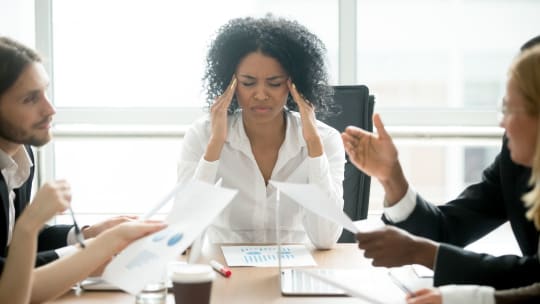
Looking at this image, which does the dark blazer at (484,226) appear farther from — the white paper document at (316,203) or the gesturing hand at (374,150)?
the white paper document at (316,203)

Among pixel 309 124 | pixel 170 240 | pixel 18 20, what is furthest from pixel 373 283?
pixel 18 20

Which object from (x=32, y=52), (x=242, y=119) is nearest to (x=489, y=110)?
(x=242, y=119)

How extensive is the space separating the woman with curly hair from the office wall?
1.60 metres

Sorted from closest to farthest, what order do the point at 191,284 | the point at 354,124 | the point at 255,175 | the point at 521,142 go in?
the point at 191,284 < the point at 521,142 < the point at 255,175 < the point at 354,124

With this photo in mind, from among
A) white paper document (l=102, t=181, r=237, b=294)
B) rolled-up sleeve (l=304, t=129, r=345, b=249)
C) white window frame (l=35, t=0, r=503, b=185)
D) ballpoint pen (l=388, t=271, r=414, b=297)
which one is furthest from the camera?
white window frame (l=35, t=0, r=503, b=185)

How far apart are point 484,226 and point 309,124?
66 cm

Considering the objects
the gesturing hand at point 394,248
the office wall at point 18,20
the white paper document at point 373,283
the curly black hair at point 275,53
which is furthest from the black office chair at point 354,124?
the office wall at point 18,20

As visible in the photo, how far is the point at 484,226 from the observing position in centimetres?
199

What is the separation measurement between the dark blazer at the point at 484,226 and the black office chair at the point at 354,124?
56 cm

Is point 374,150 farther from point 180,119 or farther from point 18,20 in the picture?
point 18,20

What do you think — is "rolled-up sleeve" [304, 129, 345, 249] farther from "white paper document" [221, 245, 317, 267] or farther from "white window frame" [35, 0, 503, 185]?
"white window frame" [35, 0, 503, 185]

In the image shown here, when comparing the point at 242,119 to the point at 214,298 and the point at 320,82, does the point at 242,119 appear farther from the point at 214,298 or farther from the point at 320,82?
the point at 214,298

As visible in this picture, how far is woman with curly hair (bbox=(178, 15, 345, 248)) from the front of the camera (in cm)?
233

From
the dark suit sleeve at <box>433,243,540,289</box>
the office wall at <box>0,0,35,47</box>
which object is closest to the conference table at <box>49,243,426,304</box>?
the dark suit sleeve at <box>433,243,540,289</box>
